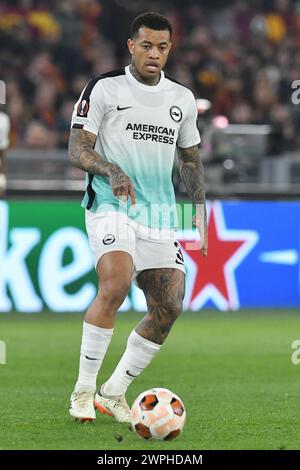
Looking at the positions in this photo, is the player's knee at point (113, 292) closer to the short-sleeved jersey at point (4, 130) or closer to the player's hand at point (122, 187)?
the player's hand at point (122, 187)

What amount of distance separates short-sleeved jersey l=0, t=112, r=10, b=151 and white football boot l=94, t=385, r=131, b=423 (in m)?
8.17

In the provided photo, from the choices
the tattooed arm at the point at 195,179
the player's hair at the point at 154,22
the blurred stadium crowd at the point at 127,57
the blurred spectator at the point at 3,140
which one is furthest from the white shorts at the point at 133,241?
the blurred stadium crowd at the point at 127,57

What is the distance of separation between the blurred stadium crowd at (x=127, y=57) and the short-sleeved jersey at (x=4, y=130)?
98 cm

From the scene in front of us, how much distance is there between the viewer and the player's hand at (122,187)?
6965 mm

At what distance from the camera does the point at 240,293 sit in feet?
49.2

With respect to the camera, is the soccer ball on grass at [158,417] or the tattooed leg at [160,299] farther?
the tattooed leg at [160,299]

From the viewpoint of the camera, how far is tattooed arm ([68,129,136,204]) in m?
6.98

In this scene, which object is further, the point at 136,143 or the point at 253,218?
the point at 253,218

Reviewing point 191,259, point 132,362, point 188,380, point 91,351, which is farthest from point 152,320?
point 191,259

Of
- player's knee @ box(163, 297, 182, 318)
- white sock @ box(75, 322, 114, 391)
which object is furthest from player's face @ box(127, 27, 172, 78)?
white sock @ box(75, 322, 114, 391)
